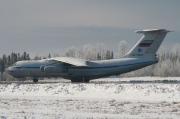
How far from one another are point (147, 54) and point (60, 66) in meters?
10.5

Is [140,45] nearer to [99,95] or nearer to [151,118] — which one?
[99,95]

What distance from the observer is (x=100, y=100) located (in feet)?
94.9

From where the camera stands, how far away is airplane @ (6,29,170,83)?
5188cm

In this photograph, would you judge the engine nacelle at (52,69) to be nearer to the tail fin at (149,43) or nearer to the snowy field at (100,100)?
the tail fin at (149,43)

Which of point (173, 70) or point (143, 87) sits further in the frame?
point (173, 70)

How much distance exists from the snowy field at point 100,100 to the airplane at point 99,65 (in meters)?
13.2

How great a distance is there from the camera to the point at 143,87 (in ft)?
110

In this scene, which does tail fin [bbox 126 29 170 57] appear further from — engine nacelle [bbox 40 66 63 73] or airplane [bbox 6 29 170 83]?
engine nacelle [bbox 40 66 63 73]

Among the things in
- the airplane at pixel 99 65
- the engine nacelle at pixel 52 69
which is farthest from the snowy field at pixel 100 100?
the airplane at pixel 99 65

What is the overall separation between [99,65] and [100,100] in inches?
908

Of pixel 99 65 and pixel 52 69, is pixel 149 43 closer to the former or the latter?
Answer: pixel 99 65

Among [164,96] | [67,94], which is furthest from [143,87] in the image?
[67,94]

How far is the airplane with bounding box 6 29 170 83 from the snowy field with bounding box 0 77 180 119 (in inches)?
520

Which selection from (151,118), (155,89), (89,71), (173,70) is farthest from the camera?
(173,70)
